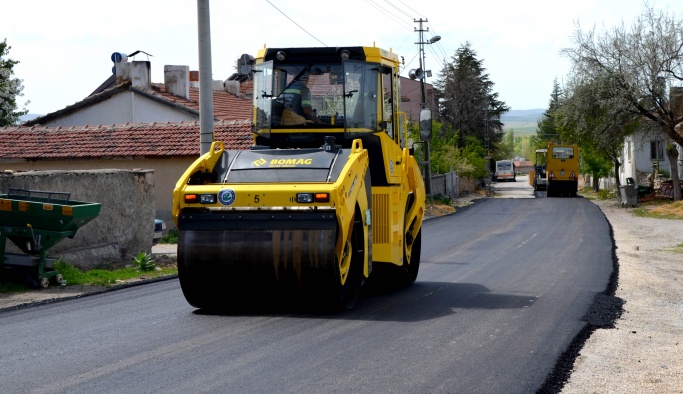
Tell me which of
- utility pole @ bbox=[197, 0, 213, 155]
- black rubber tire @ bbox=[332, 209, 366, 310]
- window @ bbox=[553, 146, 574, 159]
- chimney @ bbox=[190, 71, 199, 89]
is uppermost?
chimney @ bbox=[190, 71, 199, 89]

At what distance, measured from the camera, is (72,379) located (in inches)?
287

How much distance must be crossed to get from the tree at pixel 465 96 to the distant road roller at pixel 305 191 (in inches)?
3192

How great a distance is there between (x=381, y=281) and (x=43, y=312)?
5008mm

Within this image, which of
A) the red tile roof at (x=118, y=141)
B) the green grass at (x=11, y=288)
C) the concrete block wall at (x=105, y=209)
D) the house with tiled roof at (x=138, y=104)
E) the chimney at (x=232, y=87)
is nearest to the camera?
the green grass at (x=11, y=288)

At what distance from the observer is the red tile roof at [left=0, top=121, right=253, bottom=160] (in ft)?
90.6

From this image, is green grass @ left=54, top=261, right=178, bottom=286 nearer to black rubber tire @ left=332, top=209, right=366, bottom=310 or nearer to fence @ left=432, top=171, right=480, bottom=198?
black rubber tire @ left=332, top=209, right=366, bottom=310

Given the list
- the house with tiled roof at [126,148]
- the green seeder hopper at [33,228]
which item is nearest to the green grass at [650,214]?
the house with tiled roof at [126,148]

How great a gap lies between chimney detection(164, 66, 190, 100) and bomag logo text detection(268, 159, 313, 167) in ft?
87.8

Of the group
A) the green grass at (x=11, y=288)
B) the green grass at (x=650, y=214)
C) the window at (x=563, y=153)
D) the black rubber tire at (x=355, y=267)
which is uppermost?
the window at (x=563, y=153)

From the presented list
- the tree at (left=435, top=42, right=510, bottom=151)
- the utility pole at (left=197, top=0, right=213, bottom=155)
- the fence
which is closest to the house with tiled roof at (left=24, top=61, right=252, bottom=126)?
the utility pole at (left=197, top=0, right=213, bottom=155)

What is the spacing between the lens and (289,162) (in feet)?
35.8

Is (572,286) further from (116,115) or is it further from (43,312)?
(116,115)

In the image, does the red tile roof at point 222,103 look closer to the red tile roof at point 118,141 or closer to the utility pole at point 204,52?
the red tile roof at point 118,141

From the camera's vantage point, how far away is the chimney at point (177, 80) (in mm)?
36875
